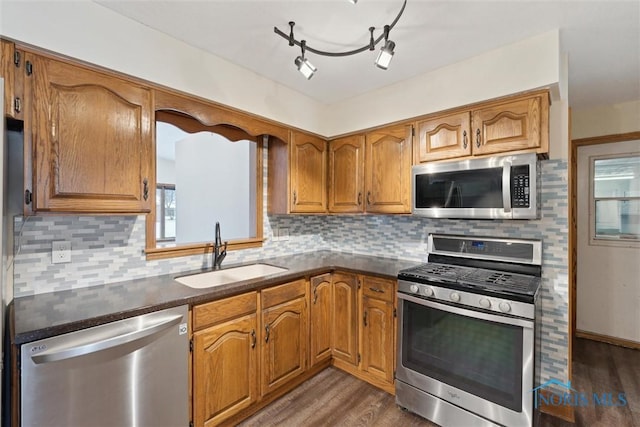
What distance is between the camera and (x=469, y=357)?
1763 mm

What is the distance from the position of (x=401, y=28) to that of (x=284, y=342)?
85.5 inches

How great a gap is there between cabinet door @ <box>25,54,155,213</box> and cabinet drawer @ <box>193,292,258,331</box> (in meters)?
0.67

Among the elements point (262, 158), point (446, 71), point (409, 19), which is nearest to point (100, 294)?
point (262, 158)

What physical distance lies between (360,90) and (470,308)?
1925 mm

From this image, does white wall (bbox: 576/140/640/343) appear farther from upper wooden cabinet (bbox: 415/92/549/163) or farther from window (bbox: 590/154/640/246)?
upper wooden cabinet (bbox: 415/92/549/163)

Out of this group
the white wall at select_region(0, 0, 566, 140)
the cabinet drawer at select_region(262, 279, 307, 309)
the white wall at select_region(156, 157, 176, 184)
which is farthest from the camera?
the white wall at select_region(156, 157, 176, 184)

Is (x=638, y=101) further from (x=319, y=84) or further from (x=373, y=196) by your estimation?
(x=319, y=84)

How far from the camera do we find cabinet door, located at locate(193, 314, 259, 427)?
164cm

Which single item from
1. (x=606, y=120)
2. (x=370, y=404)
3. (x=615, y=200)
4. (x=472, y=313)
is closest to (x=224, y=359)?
(x=370, y=404)

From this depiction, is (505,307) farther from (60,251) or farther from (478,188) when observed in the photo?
(60,251)

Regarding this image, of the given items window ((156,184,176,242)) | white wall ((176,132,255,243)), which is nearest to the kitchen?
white wall ((176,132,255,243))

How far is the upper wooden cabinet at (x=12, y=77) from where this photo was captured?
129cm

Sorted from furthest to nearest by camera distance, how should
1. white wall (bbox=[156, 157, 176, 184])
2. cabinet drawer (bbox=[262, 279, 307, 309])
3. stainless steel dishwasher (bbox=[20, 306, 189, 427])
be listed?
1. white wall (bbox=[156, 157, 176, 184])
2. cabinet drawer (bbox=[262, 279, 307, 309])
3. stainless steel dishwasher (bbox=[20, 306, 189, 427])

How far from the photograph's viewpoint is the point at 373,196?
2.59m
